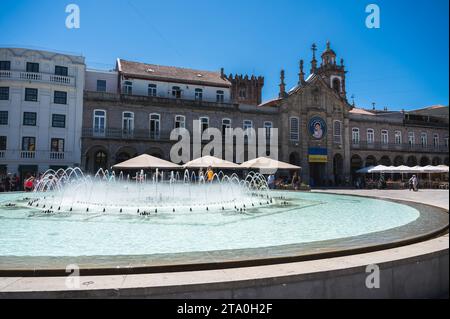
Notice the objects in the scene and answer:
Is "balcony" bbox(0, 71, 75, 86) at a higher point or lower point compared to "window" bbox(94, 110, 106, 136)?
higher

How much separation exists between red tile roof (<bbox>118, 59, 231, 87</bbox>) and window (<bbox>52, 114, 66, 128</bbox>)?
757cm

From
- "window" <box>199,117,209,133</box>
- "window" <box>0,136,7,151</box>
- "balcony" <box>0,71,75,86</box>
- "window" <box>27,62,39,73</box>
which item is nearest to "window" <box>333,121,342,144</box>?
"window" <box>199,117,209,133</box>

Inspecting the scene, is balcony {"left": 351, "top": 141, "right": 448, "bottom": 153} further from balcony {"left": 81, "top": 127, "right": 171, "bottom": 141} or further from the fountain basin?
the fountain basin

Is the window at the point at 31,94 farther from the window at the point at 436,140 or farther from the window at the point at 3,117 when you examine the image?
the window at the point at 436,140

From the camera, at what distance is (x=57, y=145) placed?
97.5 ft

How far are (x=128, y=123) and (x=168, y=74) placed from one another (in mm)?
7819

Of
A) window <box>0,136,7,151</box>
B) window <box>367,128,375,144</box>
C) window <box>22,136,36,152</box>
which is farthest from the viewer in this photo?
window <box>367,128,375,144</box>

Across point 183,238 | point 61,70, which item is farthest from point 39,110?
point 183,238

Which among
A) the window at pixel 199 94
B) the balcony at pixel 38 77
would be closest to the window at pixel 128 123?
the balcony at pixel 38 77

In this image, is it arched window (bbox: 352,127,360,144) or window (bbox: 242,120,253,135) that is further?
arched window (bbox: 352,127,360,144)

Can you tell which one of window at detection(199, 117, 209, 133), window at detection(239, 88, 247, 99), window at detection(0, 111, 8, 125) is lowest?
window at detection(0, 111, 8, 125)

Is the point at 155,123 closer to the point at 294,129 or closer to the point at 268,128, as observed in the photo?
the point at 268,128

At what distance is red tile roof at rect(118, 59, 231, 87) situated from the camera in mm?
34562
